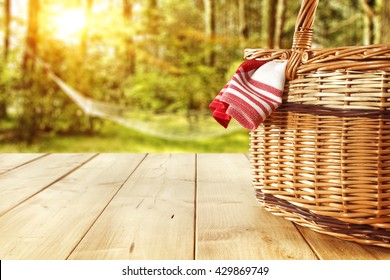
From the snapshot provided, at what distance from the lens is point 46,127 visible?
3.89m

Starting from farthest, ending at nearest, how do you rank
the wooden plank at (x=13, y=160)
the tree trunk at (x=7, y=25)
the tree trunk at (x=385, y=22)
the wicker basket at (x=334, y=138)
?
the tree trunk at (x=7, y=25)
the tree trunk at (x=385, y=22)
the wooden plank at (x=13, y=160)
the wicker basket at (x=334, y=138)

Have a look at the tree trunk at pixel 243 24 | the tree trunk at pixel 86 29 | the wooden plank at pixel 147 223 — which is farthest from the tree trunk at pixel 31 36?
the wooden plank at pixel 147 223

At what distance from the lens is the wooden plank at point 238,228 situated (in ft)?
2.57

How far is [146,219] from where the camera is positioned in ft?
3.23

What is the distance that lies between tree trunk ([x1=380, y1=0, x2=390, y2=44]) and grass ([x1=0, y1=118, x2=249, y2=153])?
226cm

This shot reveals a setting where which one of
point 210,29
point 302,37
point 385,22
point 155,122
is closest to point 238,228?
point 302,37

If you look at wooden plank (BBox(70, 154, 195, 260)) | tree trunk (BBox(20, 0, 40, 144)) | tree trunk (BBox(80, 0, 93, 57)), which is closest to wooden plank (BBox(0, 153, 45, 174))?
wooden plank (BBox(70, 154, 195, 260))

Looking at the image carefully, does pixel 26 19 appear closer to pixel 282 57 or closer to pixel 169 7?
pixel 169 7

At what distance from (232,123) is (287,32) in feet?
6.88

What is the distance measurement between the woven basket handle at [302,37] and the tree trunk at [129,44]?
375cm

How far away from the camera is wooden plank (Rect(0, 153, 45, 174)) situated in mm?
1618

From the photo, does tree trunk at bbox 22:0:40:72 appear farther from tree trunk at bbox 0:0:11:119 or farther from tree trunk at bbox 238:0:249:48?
tree trunk at bbox 238:0:249:48

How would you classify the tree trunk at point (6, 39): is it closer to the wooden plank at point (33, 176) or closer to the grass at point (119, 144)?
the grass at point (119, 144)

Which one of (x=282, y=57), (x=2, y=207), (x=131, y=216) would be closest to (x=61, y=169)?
(x=2, y=207)
